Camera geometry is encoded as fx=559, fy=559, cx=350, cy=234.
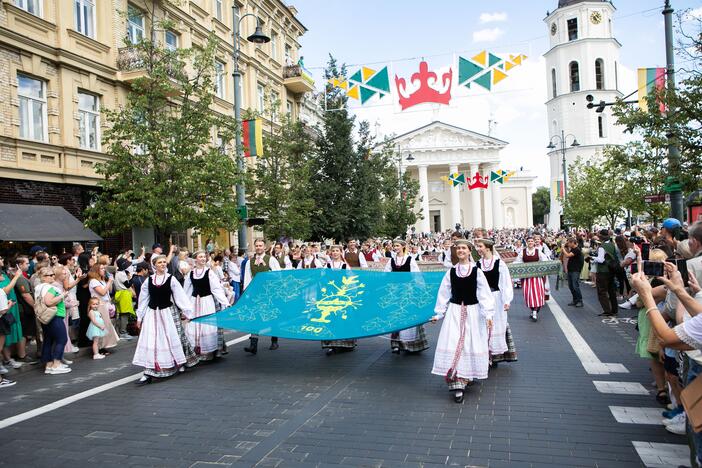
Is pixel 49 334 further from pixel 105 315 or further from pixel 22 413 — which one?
pixel 22 413

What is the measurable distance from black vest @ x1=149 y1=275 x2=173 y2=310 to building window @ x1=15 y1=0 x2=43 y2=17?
40.0ft

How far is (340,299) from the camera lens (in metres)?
8.98

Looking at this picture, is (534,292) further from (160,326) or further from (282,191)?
(282,191)

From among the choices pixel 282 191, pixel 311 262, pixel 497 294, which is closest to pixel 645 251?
pixel 497 294

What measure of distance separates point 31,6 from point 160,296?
42.5 ft

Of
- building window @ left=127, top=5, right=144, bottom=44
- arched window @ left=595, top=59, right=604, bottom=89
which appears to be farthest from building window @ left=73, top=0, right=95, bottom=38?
arched window @ left=595, top=59, right=604, bottom=89

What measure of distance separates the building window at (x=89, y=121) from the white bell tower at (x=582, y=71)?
58471 millimetres

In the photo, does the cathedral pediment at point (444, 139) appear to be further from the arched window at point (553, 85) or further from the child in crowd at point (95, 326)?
the child in crowd at point (95, 326)

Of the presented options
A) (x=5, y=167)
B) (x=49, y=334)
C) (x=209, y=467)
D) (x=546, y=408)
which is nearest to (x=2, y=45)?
(x=5, y=167)

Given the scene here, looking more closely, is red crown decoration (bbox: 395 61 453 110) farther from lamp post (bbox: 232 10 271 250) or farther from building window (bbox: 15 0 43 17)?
building window (bbox: 15 0 43 17)

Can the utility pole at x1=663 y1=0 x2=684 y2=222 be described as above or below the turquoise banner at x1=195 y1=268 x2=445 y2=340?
above

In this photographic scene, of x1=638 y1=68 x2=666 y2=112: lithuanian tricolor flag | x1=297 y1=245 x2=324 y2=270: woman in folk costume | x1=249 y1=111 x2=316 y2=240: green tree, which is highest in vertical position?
x1=638 y1=68 x2=666 y2=112: lithuanian tricolor flag

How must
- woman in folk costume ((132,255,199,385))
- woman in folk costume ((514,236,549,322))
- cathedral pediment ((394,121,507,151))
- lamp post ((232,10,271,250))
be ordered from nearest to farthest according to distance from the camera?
1. woman in folk costume ((132,255,199,385))
2. woman in folk costume ((514,236,549,322))
3. lamp post ((232,10,271,250))
4. cathedral pediment ((394,121,507,151))

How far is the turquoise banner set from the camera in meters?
8.38
